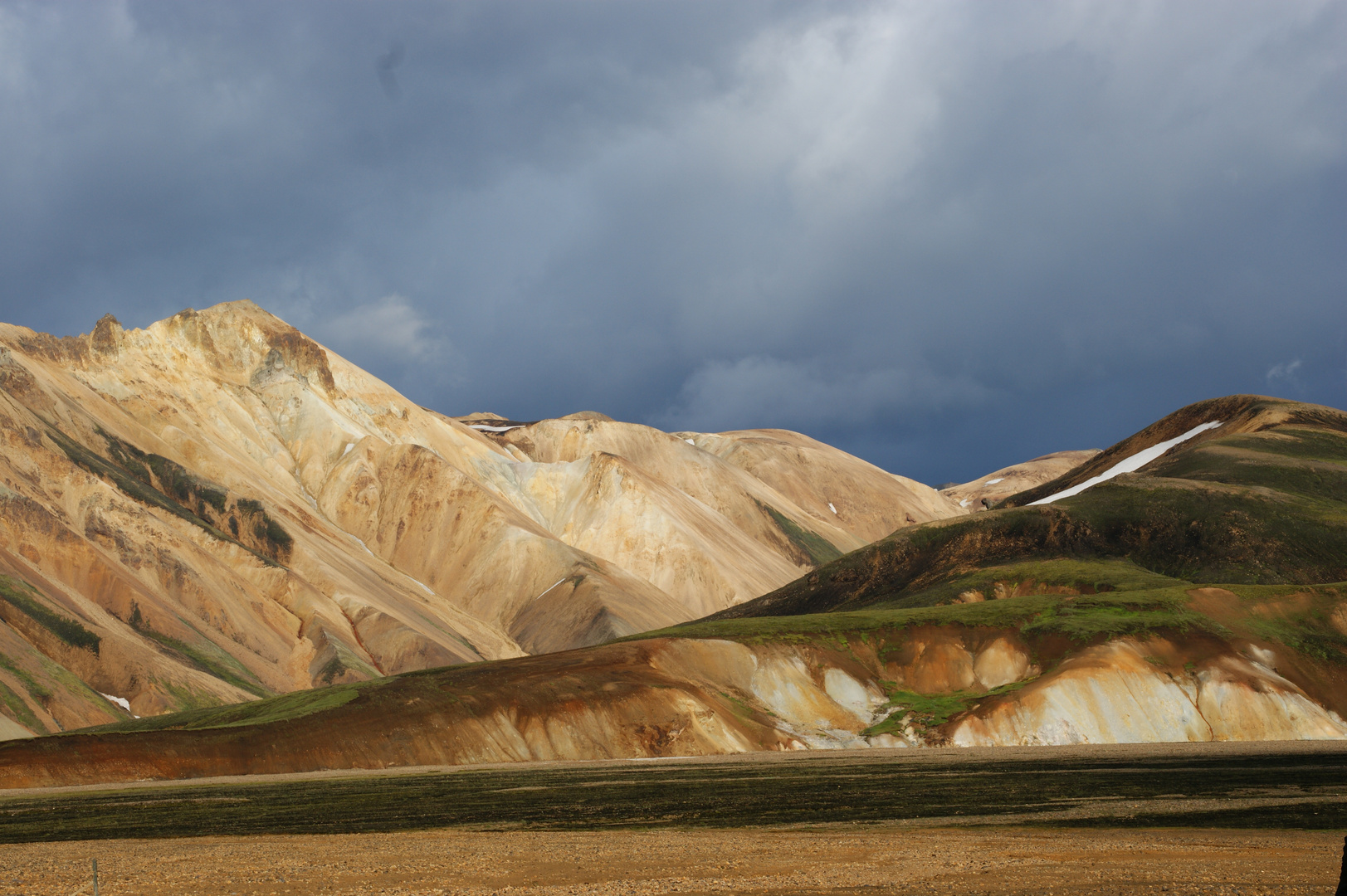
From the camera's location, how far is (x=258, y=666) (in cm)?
11094

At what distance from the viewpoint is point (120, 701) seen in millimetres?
91438

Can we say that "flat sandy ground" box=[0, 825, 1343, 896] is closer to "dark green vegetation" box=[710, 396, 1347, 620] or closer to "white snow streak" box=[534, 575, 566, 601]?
"dark green vegetation" box=[710, 396, 1347, 620]

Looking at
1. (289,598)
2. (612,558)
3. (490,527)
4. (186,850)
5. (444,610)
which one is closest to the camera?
(186,850)

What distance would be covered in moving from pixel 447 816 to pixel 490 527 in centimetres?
12783

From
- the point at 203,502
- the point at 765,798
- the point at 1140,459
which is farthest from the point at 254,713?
the point at 1140,459

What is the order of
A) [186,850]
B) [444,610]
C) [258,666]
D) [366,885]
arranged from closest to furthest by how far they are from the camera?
1. [366,885]
2. [186,850]
3. [258,666]
4. [444,610]

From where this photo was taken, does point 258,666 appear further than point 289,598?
No

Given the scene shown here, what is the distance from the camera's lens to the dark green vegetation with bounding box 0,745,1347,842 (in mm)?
30781

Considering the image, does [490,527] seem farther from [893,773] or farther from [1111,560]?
[893,773]

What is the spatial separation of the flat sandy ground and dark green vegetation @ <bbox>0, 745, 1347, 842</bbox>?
3.04m

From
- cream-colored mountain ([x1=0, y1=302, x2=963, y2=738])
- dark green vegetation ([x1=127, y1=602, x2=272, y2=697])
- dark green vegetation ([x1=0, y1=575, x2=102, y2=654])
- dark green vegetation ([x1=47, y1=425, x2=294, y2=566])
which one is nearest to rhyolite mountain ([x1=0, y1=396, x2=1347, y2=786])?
dark green vegetation ([x1=0, y1=575, x2=102, y2=654])

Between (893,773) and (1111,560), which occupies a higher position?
(1111,560)

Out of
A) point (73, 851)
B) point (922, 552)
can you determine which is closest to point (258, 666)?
point (922, 552)

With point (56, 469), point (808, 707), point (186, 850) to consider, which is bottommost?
point (186, 850)
